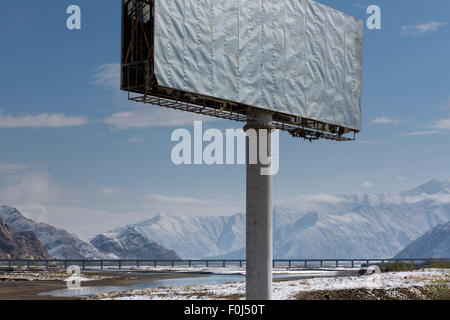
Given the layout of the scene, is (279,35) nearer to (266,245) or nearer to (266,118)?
(266,118)

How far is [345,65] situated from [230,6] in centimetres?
918

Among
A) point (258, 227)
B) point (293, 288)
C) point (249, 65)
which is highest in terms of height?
point (249, 65)

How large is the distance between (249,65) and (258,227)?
7.08 m

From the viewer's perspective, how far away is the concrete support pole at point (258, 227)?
85.7ft

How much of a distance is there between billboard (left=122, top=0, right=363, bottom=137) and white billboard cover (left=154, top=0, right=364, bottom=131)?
0.04 m

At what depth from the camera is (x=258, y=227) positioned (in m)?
26.2

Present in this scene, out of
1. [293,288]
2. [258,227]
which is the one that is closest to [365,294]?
[293,288]

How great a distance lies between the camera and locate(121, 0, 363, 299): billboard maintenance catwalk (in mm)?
23922

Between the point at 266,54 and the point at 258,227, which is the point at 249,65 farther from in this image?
the point at 258,227

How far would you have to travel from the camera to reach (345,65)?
106 ft

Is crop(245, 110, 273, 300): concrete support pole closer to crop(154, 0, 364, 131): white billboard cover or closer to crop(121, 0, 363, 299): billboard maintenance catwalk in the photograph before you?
crop(121, 0, 363, 299): billboard maintenance catwalk

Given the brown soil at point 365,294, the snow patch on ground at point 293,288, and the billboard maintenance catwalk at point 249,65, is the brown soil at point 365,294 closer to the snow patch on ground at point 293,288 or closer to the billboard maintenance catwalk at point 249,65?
the snow patch on ground at point 293,288

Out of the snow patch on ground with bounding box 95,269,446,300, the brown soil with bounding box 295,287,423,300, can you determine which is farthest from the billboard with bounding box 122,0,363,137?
the brown soil with bounding box 295,287,423,300

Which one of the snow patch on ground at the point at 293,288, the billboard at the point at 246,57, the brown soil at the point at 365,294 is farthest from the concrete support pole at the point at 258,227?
the billboard at the point at 246,57
